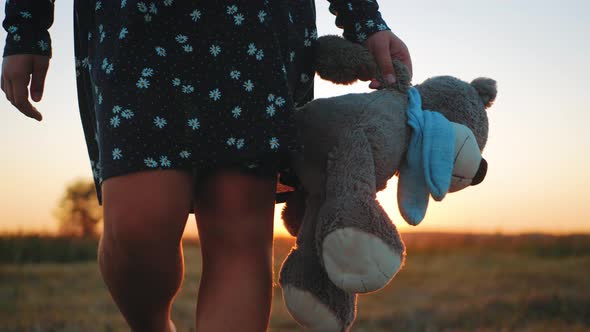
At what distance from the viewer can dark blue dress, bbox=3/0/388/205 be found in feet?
4.25

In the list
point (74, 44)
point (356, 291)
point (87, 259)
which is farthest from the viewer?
point (87, 259)

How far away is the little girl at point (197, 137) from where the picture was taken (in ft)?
4.27

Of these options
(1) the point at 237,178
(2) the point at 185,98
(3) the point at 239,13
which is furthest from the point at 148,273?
(3) the point at 239,13

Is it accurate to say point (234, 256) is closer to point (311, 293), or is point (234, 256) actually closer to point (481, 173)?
point (311, 293)

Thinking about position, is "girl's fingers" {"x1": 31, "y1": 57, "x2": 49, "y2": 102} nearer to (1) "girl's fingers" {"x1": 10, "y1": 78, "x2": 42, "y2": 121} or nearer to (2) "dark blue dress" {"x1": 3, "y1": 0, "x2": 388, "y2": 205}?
(1) "girl's fingers" {"x1": 10, "y1": 78, "x2": 42, "y2": 121}

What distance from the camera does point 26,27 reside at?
4.99 feet

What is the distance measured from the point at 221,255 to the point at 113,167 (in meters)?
0.28

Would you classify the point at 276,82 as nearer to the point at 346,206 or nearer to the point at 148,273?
the point at 346,206

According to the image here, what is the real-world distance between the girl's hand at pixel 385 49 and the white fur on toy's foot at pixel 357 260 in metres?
0.44

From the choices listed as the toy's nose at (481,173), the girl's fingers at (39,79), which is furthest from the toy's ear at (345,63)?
the girl's fingers at (39,79)

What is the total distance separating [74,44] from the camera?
1.59 m

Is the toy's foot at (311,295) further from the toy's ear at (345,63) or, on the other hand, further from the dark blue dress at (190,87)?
the toy's ear at (345,63)

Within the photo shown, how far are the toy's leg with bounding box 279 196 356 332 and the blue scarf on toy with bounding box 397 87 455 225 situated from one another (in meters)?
0.21

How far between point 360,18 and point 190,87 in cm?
49
